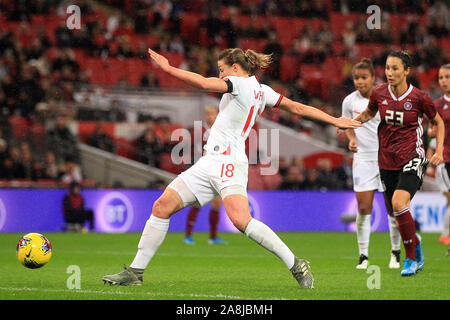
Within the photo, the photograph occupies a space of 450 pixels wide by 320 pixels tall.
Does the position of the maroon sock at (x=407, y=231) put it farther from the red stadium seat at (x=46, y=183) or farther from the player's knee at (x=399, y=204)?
the red stadium seat at (x=46, y=183)

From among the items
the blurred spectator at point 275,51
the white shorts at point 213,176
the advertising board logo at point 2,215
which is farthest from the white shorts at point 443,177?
the blurred spectator at point 275,51

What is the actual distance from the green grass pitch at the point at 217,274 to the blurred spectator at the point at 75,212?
89.5 inches

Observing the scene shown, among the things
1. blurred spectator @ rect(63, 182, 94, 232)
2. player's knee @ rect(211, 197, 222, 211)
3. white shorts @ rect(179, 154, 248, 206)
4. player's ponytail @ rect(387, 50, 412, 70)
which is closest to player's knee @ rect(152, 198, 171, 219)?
white shorts @ rect(179, 154, 248, 206)

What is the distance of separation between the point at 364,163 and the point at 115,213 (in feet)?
27.6

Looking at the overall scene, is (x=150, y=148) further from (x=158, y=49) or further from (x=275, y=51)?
(x=275, y=51)

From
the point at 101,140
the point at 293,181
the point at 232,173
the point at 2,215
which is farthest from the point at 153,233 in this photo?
the point at 101,140

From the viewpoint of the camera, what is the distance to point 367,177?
10117 millimetres

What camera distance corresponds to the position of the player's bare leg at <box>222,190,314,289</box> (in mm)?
7246

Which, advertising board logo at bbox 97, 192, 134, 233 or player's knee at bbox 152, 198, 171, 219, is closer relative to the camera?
player's knee at bbox 152, 198, 171, 219

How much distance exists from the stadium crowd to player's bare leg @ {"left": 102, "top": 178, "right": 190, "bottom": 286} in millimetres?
10623

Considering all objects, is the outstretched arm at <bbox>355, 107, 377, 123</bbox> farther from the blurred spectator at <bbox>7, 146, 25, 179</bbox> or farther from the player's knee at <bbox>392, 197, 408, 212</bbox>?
the blurred spectator at <bbox>7, 146, 25, 179</bbox>

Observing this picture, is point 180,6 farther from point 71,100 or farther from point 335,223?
point 335,223
